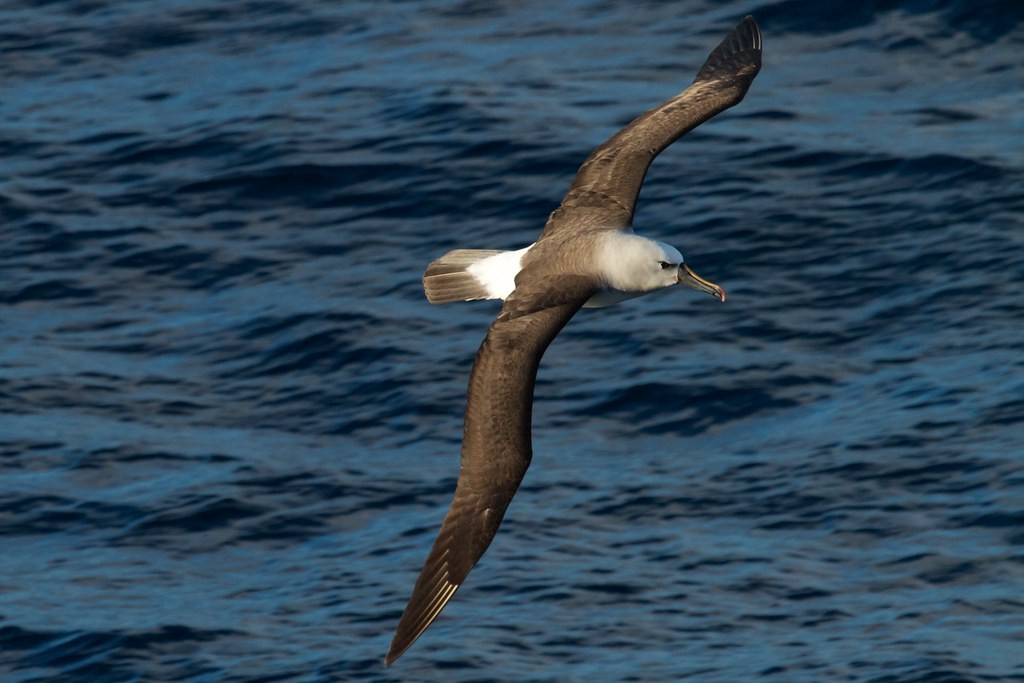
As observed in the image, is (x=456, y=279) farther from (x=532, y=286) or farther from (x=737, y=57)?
(x=737, y=57)

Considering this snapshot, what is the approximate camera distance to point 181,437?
54.2 ft

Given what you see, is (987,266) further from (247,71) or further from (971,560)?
(247,71)

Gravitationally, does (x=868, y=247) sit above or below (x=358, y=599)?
above

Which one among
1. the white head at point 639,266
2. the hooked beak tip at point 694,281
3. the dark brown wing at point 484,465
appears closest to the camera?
the dark brown wing at point 484,465

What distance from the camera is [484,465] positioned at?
11.0 metres

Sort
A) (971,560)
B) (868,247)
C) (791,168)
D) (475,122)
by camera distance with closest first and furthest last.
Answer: (971,560) < (868,247) < (791,168) < (475,122)

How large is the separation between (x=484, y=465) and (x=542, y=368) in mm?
5888

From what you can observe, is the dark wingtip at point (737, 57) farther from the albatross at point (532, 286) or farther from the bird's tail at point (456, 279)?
the bird's tail at point (456, 279)

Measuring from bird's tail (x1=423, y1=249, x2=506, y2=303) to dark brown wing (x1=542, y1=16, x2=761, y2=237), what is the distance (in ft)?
1.94

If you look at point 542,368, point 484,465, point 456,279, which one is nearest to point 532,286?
point 456,279

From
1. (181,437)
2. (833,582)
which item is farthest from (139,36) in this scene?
(833,582)

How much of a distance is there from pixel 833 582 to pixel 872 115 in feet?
24.6

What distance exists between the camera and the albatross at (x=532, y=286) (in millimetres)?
10930

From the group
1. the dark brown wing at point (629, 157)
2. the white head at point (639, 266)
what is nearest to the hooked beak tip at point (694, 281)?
the white head at point (639, 266)
